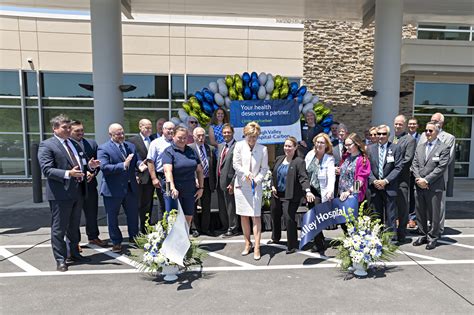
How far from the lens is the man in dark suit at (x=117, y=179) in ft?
15.6

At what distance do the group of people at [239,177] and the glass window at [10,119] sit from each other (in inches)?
339

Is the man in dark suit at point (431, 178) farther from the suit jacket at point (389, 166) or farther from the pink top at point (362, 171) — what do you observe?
the pink top at point (362, 171)

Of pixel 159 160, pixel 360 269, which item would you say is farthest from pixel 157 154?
pixel 360 269

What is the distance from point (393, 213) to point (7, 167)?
12734 mm

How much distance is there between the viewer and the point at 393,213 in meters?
5.16

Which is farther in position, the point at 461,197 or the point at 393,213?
the point at 461,197

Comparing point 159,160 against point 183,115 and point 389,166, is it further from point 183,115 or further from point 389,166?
point 389,166

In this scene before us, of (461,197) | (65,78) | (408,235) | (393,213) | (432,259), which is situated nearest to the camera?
(432,259)

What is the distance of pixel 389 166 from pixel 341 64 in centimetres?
877

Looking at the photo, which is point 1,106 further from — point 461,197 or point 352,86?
point 461,197

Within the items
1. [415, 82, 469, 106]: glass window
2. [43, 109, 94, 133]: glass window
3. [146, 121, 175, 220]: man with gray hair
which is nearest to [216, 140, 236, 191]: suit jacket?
[146, 121, 175, 220]: man with gray hair

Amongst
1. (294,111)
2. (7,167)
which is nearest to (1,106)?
(7,167)

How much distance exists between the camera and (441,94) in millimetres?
12930

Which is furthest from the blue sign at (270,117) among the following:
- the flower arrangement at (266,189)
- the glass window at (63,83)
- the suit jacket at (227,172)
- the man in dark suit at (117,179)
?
the glass window at (63,83)
